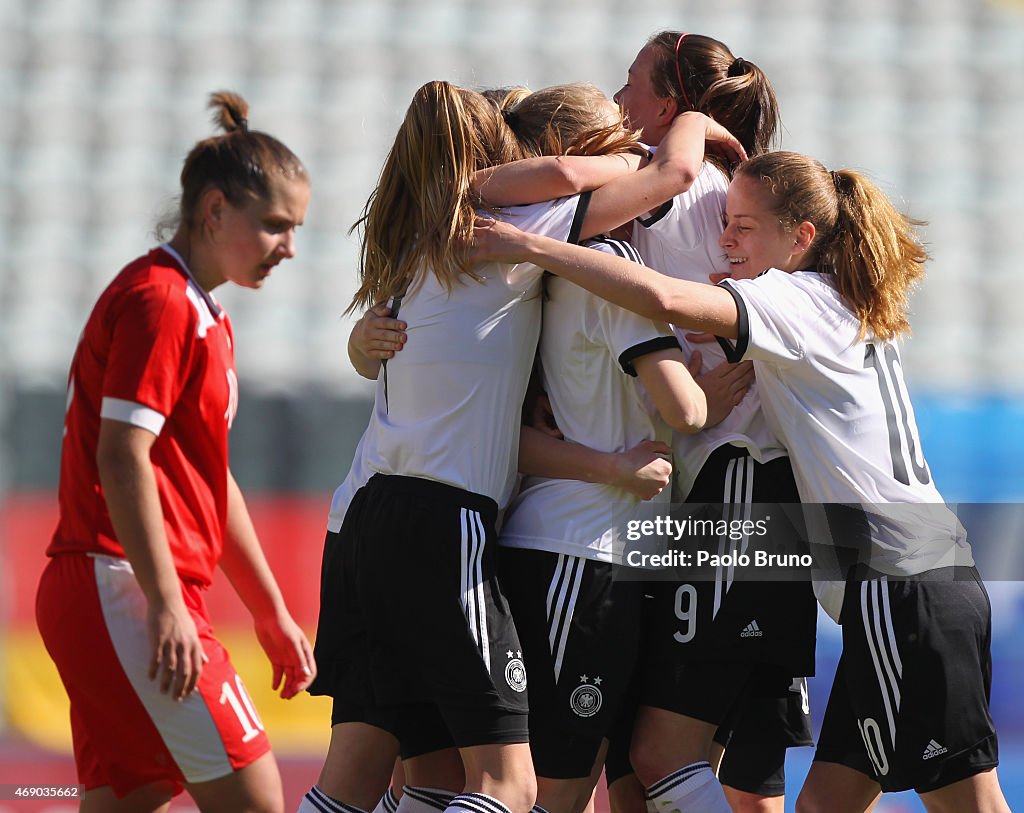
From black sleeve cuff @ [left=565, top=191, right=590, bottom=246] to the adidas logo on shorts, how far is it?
104 cm

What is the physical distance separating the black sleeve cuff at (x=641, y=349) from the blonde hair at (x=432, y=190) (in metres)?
0.29

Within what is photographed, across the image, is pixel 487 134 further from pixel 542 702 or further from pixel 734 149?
pixel 542 702

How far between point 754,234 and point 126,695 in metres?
1.35

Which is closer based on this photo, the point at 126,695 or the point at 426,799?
the point at 126,695

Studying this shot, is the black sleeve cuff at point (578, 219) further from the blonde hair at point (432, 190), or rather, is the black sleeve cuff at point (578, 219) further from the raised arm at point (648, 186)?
the blonde hair at point (432, 190)

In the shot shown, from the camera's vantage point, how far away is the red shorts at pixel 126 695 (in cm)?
197

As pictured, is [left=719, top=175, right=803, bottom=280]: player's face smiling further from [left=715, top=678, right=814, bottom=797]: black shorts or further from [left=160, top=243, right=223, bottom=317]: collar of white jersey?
[left=160, top=243, right=223, bottom=317]: collar of white jersey

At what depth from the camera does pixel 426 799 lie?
87.0 inches

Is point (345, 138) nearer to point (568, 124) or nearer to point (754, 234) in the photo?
point (568, 124)

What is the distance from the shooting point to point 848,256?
7.15 feet

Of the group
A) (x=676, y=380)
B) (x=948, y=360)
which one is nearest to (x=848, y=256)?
(x=676, y=380)

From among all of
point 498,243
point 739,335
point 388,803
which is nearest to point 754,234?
point 739,335

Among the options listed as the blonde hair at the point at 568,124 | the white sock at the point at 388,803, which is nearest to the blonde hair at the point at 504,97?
the blonde hair at the point at 568,124

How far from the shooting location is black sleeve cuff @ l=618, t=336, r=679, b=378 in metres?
2.01
